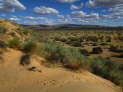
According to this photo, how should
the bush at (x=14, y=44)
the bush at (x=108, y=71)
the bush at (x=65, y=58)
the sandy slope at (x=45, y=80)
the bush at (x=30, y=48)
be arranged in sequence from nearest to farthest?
the sandy slope at (x=45, y=80) < the bush at (x=108, y=71) < the bush at (x=65, y=58) < the bush at (x=30, y=48) < the bush at (x=14, y=44)

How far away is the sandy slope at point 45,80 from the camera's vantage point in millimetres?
7174

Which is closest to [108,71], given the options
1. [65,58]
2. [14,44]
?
[65,58]

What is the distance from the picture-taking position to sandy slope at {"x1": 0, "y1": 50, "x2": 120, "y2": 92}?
7.17 metres

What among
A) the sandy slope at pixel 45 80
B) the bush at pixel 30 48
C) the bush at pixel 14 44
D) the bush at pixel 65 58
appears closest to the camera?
the sandy slope at pixel 45 80

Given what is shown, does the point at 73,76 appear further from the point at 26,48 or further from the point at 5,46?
the point at 5,46

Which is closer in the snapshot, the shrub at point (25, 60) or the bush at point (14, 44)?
the shrub at point (25, 60)

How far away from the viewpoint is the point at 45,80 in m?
7.91

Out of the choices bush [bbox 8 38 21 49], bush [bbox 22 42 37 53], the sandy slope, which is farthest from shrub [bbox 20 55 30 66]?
bush [bbox 8 38 21 49]

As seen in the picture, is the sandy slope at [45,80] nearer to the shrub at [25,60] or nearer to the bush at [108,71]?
the shrub at [25,60]

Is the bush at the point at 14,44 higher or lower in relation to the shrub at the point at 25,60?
higher

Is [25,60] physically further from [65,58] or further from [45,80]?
[65,58]

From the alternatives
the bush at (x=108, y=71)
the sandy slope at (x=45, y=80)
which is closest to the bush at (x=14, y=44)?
the sandy slope at (x=45, y=80)

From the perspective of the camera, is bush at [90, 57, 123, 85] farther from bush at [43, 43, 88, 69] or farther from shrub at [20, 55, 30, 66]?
shrub at [20, 55, 30, 66]

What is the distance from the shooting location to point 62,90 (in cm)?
692
